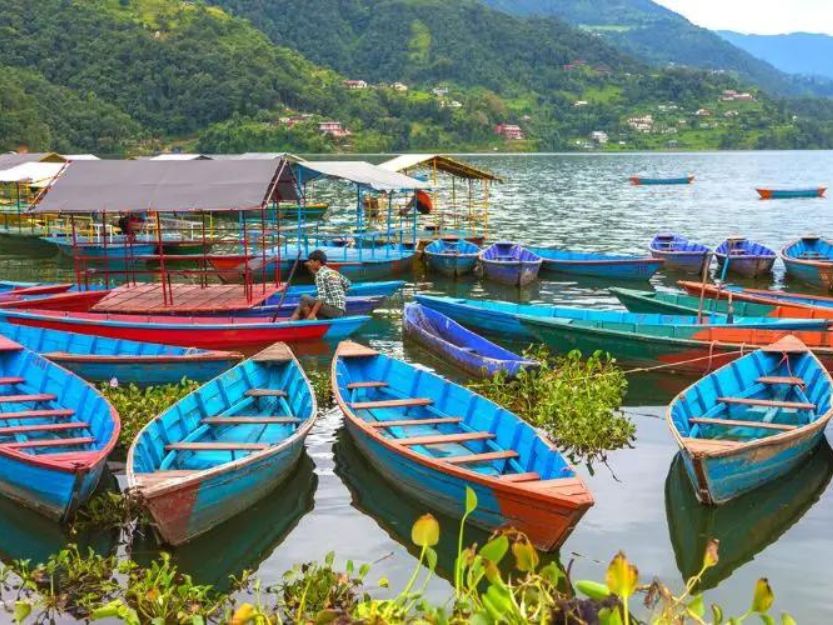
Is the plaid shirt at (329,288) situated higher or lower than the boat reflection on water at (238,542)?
higher

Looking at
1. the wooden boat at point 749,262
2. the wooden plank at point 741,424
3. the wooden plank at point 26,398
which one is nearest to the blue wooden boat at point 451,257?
the wooden boat at point 749,262

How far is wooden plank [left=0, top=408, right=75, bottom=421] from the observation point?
10.1 meters

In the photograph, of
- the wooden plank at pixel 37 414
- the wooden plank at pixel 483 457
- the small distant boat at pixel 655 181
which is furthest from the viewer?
the small distant boat at pixel 655 181

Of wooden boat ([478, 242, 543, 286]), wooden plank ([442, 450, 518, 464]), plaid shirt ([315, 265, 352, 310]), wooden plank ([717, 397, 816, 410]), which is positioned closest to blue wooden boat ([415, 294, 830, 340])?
plaid shirt ([315, 265, 352, 310])

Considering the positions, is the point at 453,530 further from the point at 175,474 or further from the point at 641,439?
the point at 641,439

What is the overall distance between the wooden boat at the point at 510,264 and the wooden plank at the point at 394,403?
13.7m

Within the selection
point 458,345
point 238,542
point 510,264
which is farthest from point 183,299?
point 510,264

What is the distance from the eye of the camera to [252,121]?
110562 mm

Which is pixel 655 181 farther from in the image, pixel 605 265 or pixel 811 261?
pixel 605 265

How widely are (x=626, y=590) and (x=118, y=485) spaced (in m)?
7.76

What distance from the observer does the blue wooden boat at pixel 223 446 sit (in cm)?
789

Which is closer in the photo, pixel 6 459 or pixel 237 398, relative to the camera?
pixel 6 459

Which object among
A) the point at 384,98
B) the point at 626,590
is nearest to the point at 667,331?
the point at 626,590

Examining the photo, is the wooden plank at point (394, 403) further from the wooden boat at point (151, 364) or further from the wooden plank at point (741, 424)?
the wooden plank at point (741, 424)
